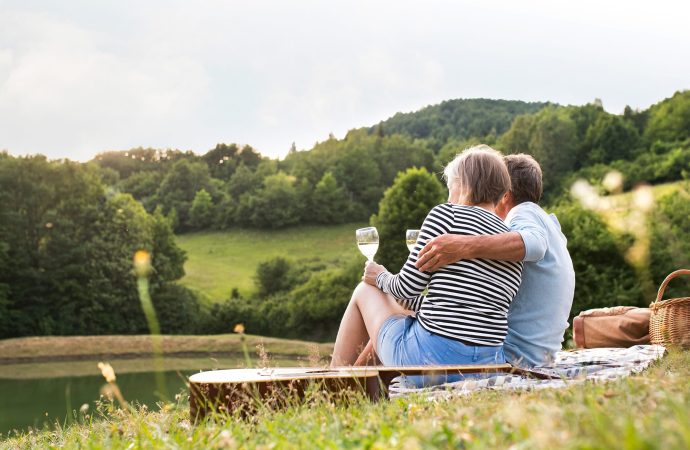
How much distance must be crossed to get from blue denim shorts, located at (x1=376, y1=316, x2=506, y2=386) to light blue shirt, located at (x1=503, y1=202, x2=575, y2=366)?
0.35 meters

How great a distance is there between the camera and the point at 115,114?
117ft

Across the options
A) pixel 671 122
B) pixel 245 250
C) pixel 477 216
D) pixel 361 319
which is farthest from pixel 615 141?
pixel 477 216

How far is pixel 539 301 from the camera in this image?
3.93 m

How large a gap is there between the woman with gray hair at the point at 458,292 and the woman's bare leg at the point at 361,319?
2 cm

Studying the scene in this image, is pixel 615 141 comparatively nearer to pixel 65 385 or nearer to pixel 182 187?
pixel 182 187

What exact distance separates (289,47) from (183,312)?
57.1 feet

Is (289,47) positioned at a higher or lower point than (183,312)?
higher

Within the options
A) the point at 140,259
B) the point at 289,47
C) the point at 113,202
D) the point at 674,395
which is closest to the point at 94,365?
the point at 140,259

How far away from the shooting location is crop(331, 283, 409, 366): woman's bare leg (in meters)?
3.78

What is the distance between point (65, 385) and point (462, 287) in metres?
14.3

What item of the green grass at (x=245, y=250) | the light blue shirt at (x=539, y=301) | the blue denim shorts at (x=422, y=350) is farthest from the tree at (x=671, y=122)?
the blue denim shorts at (x=422, y=350)

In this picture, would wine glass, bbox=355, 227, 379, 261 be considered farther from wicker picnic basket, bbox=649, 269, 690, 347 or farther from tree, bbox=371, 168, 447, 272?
tree, bbox=371, 168, 447, 272

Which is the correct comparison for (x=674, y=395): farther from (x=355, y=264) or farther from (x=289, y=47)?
(x=289, y=47)

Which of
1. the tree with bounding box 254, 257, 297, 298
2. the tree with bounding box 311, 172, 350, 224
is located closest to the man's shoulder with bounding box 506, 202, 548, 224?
the tree with bounding box 254, 257, 297, 298
